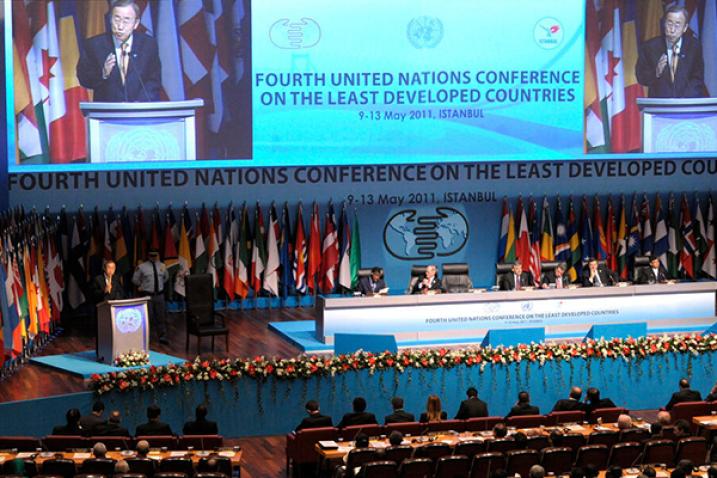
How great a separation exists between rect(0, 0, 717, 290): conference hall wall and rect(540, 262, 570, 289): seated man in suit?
10.6ft

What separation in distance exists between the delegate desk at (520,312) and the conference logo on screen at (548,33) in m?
4.97

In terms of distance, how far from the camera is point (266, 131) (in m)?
23.0

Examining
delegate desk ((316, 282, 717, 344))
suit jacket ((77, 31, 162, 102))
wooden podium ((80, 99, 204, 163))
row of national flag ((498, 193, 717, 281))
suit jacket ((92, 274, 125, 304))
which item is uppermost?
suit jacket ((77, 31, 162, 102))

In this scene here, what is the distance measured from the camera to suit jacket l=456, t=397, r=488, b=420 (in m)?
16.0

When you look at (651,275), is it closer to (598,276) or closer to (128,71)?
(598,276)

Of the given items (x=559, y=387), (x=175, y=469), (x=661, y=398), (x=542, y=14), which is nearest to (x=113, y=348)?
(x=175, y=469)

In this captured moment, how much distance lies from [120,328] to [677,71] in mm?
11484

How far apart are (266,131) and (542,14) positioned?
521cm

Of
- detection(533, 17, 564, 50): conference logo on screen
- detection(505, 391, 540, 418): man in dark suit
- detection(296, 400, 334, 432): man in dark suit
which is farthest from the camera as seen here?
detection(533, 17, 564, 50): conference logo on screen

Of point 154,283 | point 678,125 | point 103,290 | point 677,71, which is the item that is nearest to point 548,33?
point 677,71

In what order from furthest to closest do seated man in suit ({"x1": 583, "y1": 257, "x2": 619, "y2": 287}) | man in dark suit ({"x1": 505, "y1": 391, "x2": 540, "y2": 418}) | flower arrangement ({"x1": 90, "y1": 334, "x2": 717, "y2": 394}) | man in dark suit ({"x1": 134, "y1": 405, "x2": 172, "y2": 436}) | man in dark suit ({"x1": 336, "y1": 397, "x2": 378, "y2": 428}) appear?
seated man in suit ({"x1": 583, "y1": 257, "x2": 619, "y2": 287}) < flower arrangement ({"x1": 90, "y1": 334, "x2": 717, "y2": 394}) < man in dark suit ({"x1": 505, "y1": 391, "x2": 540, "y2": 418}) < man in dark suit ({"x1": 336, "y1": 397, "x2": 378, "y2": 428}) < man in dark suit ({"x1": 134, "y1": 405, "x2": 172, "y2": 436})

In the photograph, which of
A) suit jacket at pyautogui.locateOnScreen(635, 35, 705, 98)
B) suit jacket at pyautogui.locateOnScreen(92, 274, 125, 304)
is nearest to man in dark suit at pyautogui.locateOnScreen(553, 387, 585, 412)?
suit jacket at pyautogui.locateOnScreen(92, 274, 125, 304)

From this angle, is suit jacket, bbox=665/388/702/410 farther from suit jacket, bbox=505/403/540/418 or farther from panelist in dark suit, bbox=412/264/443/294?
panelist in dark suit, bbox=412/264/443/294

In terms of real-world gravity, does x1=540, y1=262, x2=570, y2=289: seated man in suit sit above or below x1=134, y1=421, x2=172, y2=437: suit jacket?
above
